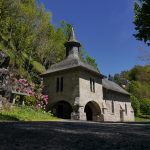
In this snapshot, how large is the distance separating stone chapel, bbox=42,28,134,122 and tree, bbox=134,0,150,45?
13.2 m

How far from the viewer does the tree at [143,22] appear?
46.3 ft

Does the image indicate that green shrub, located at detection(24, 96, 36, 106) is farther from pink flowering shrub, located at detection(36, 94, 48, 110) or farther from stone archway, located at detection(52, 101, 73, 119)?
stone archway, located at detection(52, 101, 73, 119)

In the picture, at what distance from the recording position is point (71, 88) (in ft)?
93.1

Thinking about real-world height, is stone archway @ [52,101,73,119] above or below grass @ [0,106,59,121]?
above

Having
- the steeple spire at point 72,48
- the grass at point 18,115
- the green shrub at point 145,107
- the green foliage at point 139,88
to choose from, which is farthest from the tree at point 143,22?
the green shrub at point 145,107

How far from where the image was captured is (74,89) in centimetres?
2805

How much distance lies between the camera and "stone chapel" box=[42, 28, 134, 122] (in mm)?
27828

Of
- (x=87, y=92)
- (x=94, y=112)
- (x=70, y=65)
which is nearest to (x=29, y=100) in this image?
(x=70, y=65)

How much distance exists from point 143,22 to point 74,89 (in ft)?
48.4

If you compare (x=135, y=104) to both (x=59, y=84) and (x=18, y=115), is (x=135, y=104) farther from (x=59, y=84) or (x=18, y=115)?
(x=18, y=115)

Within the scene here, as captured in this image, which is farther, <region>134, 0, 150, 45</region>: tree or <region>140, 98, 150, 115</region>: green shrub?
<region>140, 98, 150, 115</region>: green shrub

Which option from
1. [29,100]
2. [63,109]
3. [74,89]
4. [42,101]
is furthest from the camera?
[63,109]

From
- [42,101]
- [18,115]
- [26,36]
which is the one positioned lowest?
[18,115]

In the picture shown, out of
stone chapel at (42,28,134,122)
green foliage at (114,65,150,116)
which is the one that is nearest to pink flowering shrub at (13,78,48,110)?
stone chapel at (42,28,134,122)
